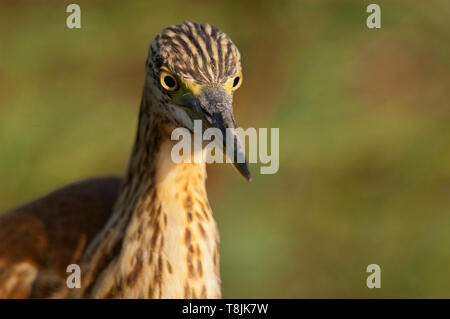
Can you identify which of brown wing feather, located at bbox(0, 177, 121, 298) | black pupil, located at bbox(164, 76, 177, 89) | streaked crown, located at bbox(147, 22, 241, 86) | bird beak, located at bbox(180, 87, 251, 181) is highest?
streaked crown, located at bbox(147, 22, 241, 86)

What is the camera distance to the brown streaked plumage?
3.41 m

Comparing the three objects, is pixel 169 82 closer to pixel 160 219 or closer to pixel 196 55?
pixel 196 55

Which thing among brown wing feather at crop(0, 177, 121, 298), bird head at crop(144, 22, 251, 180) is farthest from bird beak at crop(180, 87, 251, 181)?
brown wing feather at crop(0, 177, 121, 298)

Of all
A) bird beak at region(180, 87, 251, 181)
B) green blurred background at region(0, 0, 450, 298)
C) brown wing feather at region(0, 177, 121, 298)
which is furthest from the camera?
green blurred background at region(0, 0, 450, 298)

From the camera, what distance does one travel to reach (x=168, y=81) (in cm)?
346

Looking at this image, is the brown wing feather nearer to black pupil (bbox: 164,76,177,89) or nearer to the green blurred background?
black pupil (bbox: 164,76,177,89)

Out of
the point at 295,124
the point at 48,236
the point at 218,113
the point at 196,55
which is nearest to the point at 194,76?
the point at 196,55

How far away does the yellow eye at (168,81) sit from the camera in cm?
343

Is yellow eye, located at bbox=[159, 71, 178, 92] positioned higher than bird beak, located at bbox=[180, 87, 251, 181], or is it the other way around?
yellow eye, located at bbox=[159, 71, 178, 92]

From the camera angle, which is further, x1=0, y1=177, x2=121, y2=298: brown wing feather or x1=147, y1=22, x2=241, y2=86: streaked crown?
x1=0, y1=177, x2=121, y2=298: brown wing feather

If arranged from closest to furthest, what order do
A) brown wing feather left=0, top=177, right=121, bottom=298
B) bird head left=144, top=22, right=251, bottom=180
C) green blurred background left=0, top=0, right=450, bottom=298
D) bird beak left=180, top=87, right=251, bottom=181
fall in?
bird beak left=180, top=87, right=251, bottom=181, bird head left=144, top=22, right=251, bottom=180, brown wing feather left=0, top=177, right=121, bottom=298, green blurred background left=0, top=0, right=450, bottom=298

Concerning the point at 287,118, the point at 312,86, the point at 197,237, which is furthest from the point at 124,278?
the point at 312,86

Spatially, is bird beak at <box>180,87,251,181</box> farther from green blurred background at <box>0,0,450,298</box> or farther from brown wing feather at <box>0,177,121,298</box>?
green blurred background at <box>0,0,450,298</box>
